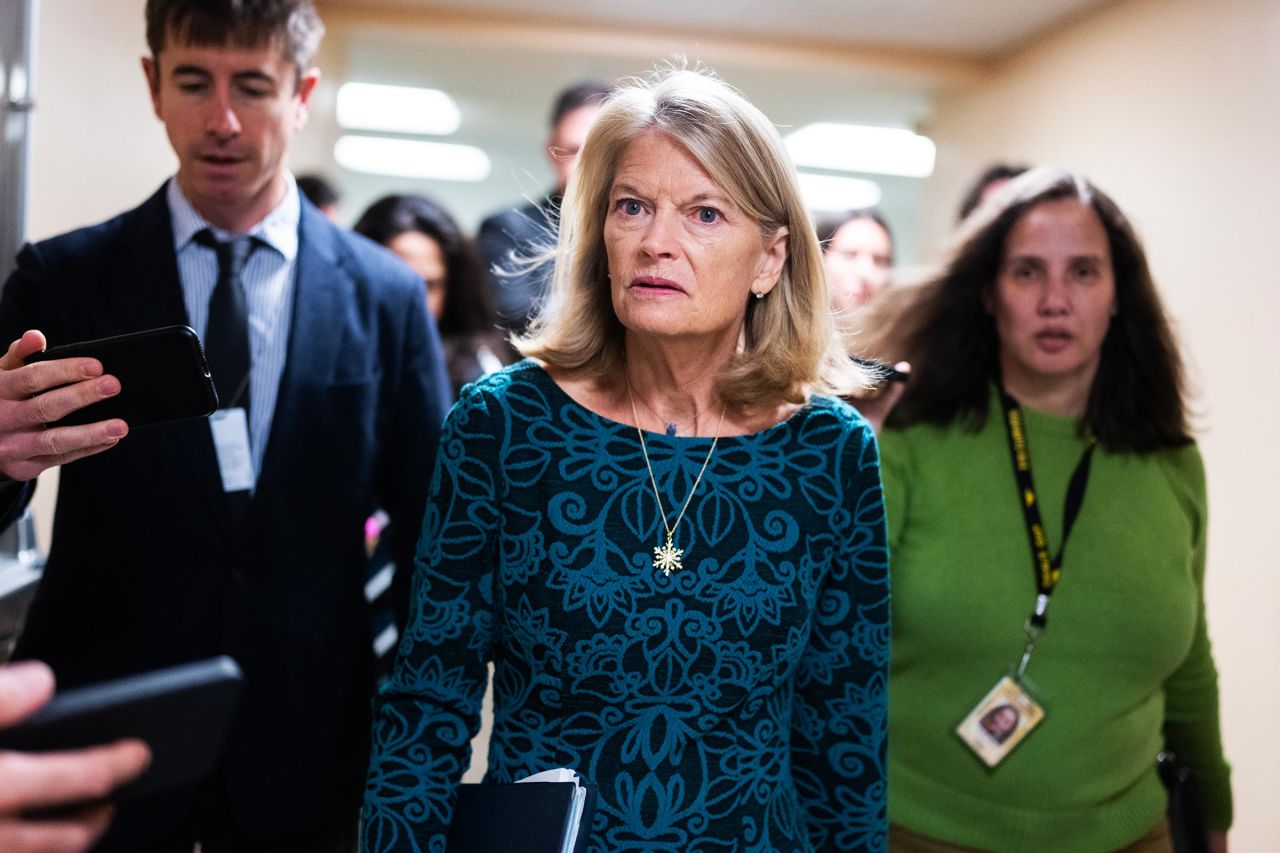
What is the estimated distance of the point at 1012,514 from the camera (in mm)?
2072

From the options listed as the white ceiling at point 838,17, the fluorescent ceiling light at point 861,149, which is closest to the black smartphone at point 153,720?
the white ceiling at point 838,17

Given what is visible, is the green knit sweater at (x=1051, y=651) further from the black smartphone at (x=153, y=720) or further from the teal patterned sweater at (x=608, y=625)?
the black smartphone at (x=153, y=720)

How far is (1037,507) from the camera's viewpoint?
2.08 meters

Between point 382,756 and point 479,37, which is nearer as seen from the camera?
point 382,756

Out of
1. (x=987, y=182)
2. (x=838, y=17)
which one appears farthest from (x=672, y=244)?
(x=838, y=17)

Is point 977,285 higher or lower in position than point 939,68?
lower

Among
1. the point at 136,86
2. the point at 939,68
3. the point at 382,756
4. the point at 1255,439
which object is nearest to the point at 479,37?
the point at 939,68

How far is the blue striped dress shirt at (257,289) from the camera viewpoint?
1.83 m

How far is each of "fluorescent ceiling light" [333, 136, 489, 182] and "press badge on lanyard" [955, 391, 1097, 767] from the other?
30.1 ft

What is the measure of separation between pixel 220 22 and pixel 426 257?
6.28ft

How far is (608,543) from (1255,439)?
299cm

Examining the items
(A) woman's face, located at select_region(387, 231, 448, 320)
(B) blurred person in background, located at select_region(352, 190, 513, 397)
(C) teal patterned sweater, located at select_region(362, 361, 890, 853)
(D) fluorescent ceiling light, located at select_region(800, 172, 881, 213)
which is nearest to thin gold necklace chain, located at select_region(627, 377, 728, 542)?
(C) teal patterned sweater, located at select_region(362, 361, 890, 853)

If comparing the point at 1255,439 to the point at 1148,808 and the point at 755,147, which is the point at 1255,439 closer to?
the point at 1148,808

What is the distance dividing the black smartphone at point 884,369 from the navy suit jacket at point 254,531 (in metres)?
0.72
